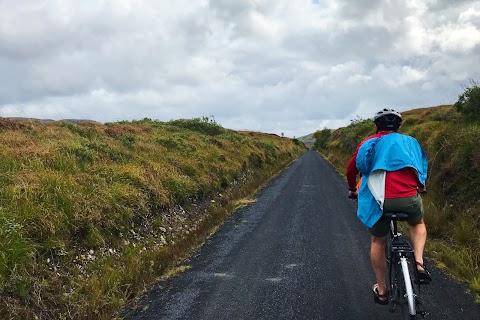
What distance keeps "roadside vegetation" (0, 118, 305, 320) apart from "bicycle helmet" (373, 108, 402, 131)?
4.48m

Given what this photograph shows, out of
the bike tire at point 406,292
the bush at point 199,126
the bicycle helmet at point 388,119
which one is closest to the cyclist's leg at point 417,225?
the bike tire at point 406,292

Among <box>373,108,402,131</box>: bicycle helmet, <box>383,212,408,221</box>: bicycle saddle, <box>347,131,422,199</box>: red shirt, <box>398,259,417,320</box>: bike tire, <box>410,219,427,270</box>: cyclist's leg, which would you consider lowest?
<box>398,259,417,320</box>: bike tire

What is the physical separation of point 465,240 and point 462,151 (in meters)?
3.40

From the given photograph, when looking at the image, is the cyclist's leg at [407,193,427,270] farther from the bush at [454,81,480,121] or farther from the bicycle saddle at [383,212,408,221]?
the bush at [454,81,480,121]

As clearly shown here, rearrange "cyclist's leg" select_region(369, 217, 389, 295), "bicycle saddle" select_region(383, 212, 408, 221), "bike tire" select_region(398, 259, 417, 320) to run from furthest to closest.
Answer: "cyclist's leg" select_region(369, 217, 389, 295)
"bicycle saddle" select_region(383, 212, 408, 221)
"bike tire" select_region(398, 259, 417, 320)

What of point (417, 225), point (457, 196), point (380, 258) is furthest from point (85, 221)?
point (457, 196)

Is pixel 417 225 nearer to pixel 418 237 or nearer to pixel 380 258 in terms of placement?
pixel 418 237

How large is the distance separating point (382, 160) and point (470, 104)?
1032 centimetres

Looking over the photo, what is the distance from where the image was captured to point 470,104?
12.0m

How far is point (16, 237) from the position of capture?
522cm

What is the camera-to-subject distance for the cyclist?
4.01 m

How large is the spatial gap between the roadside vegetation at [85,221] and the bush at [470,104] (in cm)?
873

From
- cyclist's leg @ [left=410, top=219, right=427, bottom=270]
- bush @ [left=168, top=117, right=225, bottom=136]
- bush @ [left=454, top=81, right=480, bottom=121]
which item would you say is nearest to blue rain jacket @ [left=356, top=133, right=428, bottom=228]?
cyclist's leg @ [left=410, top=219, right=427, bottom=270]

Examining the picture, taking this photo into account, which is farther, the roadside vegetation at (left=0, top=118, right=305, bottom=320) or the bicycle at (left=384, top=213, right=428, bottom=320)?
the roadside vegetation at (left=0, top=118, right=305, bottom=320)
